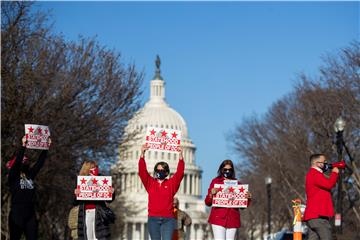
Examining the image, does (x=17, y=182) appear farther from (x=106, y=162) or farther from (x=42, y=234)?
(x=42, y=234)

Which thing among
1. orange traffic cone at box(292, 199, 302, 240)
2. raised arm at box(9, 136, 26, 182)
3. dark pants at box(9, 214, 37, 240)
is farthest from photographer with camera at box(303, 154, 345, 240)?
raised arm at box(9, 136, 26, 182)

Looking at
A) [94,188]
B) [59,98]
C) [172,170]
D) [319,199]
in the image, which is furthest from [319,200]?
[172,170]

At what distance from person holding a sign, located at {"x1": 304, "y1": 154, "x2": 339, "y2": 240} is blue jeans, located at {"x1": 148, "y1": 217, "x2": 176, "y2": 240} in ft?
6.89

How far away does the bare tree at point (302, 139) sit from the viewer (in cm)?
4812

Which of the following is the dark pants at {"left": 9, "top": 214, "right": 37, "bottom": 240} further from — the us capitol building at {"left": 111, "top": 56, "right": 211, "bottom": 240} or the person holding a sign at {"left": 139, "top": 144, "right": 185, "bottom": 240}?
the us capitol building at {"left": 111, "top": 56, "right": 211, "bottom": 240}

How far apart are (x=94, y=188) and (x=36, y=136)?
278cm

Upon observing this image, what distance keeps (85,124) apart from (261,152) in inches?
1205

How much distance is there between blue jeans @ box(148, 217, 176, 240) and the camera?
55.2 ft

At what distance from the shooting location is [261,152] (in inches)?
2862

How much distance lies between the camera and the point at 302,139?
197 feet

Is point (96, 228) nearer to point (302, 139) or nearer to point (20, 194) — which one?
point (20, 194)

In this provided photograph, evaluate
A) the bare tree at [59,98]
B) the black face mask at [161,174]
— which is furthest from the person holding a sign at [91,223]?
the bare tree at [59,98]

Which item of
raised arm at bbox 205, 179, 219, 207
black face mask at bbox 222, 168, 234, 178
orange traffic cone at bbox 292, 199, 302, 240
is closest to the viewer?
raised arm at bbox 205, 179, 219, 207

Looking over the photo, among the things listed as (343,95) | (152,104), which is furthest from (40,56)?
(152,104)
